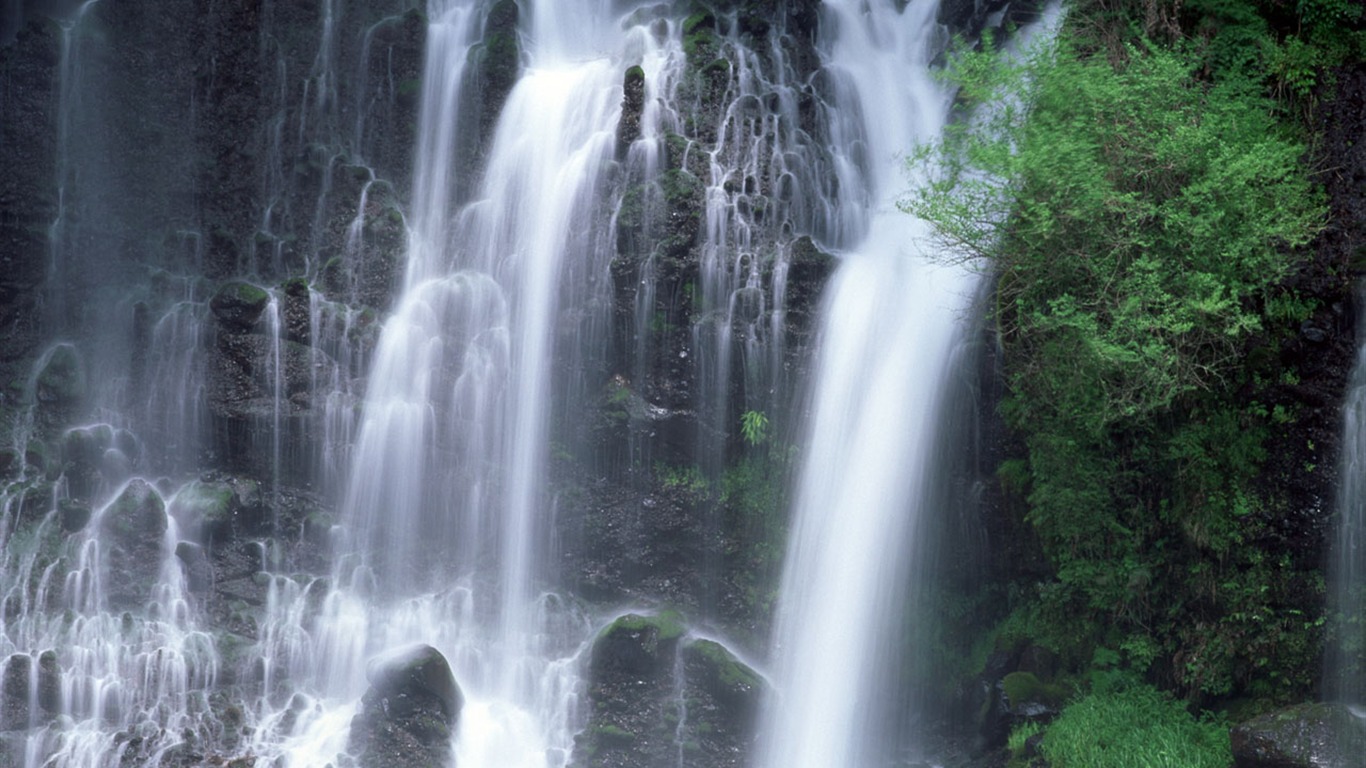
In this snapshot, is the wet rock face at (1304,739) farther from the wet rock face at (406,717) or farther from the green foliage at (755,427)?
the wet rock face at (406,717)

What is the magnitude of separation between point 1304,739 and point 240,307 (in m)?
12.8

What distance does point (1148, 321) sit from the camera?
29.2 ft

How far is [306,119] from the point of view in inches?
663

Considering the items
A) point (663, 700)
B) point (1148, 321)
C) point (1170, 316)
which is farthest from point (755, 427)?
point (1170, 316)

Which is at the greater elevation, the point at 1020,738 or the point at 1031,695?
the point at 1031,695

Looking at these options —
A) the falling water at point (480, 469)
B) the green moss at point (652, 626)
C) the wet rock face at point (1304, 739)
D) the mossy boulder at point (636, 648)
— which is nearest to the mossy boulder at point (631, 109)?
the falling water at point (480, 469)

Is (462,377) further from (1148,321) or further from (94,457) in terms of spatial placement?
(1148,321)

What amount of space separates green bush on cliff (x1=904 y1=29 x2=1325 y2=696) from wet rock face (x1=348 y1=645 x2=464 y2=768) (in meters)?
6.23

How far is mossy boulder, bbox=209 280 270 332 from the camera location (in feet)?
47.9

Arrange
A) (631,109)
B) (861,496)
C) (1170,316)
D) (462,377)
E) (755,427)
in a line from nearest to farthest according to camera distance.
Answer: (1170,316) < (861,496) < (755,427) < (462,377) < (631,109)

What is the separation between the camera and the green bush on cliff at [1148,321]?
9.04m

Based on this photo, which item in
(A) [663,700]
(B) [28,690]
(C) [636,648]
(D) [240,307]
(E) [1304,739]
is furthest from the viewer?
(D) [240,307]

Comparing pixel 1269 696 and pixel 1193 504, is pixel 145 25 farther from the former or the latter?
pixel 1269 696

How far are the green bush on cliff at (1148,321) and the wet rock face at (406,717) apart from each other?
20.4 feet
